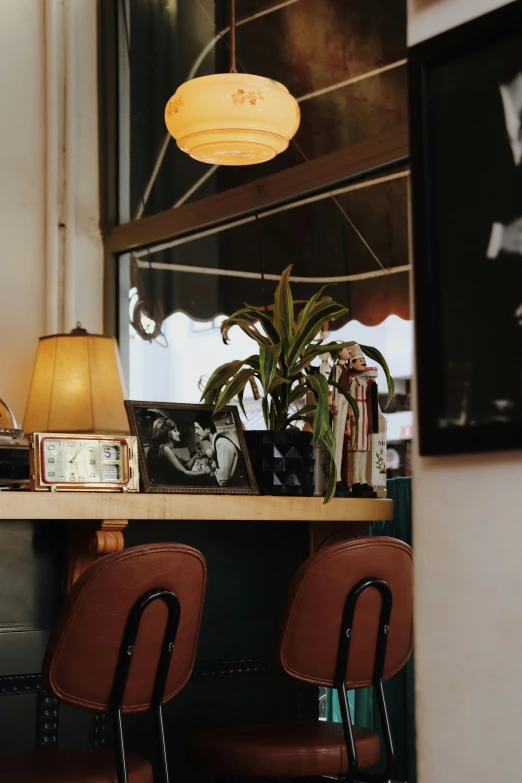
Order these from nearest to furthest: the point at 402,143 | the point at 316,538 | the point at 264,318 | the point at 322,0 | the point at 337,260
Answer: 1. the point at 264,318
2. the point at 316,538
3. the point at 402,143
4. the point at 337,260
5. the point at 322,0

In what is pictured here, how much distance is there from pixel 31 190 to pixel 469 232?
4078 millimetres

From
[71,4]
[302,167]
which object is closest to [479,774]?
[302,167]

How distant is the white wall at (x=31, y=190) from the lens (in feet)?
15.0

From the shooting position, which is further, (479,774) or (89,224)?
(89,224)

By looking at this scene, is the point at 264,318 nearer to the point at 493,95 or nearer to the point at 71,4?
the point at 493,95

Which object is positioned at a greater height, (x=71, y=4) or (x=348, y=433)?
(x=71, y=4)

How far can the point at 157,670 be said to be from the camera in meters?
2.10

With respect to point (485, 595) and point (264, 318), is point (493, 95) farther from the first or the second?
point (264, 318)

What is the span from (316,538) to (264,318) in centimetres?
68

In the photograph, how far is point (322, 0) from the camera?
409 cm

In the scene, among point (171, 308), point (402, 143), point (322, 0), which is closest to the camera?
point (402, 143)

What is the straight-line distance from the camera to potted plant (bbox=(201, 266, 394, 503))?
2715 mm

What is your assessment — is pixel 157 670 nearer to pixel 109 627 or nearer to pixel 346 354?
pixel 109 627

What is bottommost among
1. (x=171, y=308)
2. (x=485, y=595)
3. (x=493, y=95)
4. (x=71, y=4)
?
(x=485, y=595)
